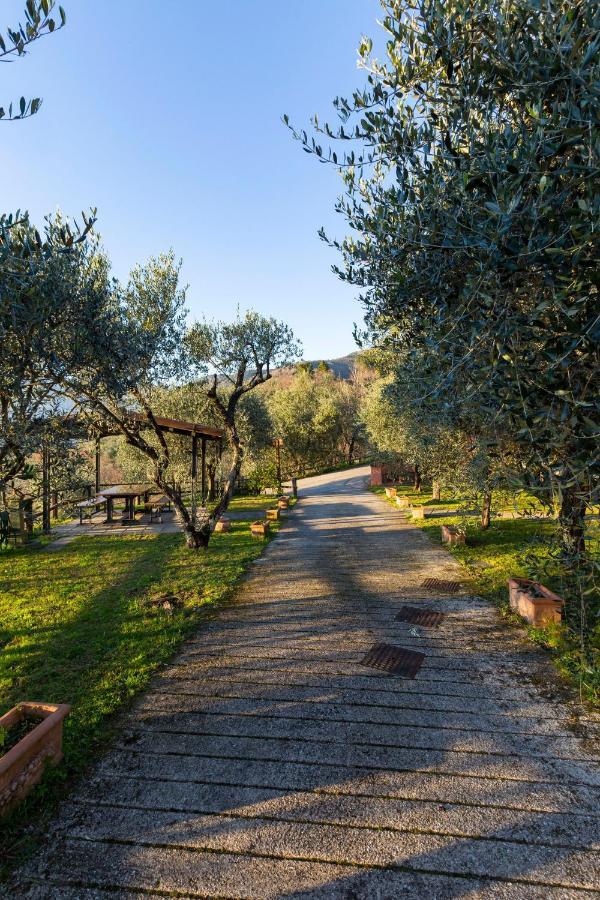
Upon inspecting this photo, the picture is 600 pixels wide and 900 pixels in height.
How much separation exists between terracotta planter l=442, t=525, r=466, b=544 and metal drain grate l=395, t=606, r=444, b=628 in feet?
15.0

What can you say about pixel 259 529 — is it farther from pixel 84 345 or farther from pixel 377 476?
pixel 377 476

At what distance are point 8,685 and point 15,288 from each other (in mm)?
4725

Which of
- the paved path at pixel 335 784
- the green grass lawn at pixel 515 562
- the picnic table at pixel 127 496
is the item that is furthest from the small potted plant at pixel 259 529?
the paved path at pixel 335 784

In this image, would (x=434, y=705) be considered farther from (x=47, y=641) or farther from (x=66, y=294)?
(x=66, y=294)

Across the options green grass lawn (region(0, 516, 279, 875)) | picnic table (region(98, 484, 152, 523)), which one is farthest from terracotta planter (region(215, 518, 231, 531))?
picnic table (region(98, 484, 152, 523))

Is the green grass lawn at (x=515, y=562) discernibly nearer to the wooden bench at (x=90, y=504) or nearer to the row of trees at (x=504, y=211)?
the row of trees at (x=504, y=211)

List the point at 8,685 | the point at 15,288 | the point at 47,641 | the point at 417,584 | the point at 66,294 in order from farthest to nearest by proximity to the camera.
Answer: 1. the point at 417,584
2. the point at 47,641
3. the point at 66,294
4. the point at 8,685
5. the point at 15,288

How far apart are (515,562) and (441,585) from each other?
2.07 meters

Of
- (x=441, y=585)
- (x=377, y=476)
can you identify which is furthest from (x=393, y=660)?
(x=377, y=476)

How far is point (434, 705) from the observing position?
4613 millimetres

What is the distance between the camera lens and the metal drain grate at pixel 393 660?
535 cm

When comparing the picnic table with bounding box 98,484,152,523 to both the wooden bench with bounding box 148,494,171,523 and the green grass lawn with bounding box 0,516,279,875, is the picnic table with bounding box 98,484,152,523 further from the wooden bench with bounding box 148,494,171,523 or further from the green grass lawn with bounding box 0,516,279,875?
the green grass lawn with bounding box 0,516,279,875

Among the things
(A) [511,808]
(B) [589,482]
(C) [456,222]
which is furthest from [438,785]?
(C) [456,222]

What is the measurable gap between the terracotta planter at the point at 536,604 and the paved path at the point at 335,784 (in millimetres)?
534
